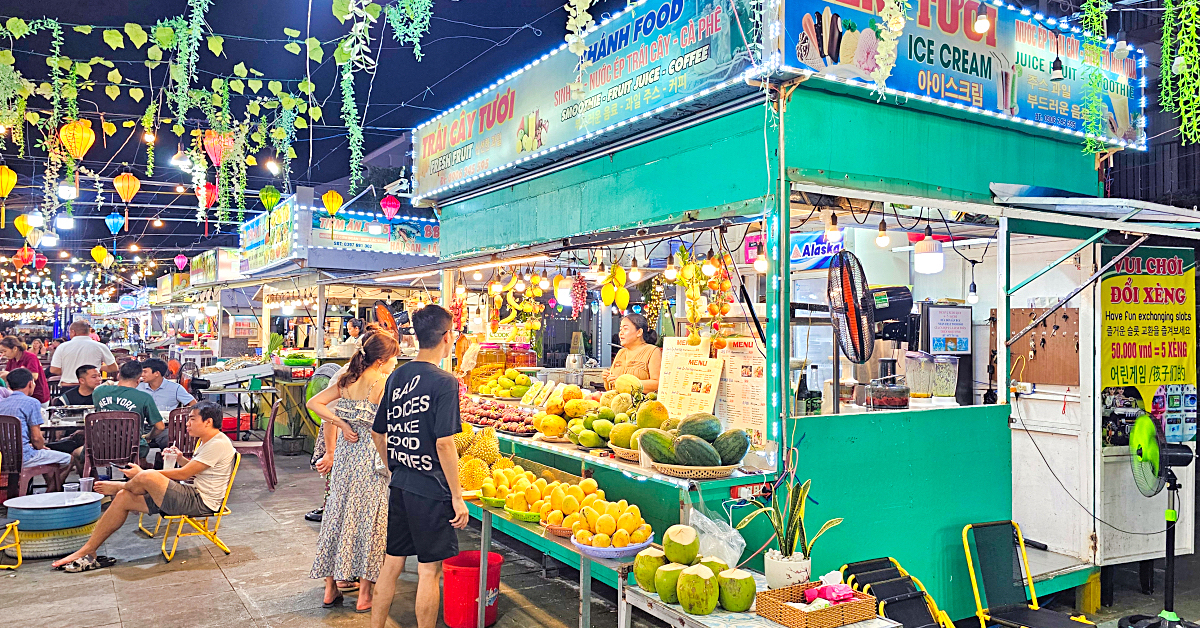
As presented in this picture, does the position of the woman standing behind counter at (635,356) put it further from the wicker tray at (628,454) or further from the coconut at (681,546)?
the coconut at (681,546)

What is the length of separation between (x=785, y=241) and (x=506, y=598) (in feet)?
11.2

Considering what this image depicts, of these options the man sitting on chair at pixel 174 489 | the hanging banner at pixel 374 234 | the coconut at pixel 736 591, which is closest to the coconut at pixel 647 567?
the coconut at pixel 736 591

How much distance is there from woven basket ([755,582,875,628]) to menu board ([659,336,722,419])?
5.71 feet

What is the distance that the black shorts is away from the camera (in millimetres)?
4461

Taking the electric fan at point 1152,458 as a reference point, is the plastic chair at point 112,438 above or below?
below

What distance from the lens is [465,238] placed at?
356 inches

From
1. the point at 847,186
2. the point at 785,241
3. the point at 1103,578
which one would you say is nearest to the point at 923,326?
the point at 1103,578

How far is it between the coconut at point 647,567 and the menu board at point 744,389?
1.13 m

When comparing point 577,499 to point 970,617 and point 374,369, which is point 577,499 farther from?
point 970,617

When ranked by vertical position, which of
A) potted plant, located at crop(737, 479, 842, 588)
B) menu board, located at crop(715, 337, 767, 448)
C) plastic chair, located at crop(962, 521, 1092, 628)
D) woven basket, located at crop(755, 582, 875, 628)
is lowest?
plastic chair, located at crop(962, 521, 1092, 628)

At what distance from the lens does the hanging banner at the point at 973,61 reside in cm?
447

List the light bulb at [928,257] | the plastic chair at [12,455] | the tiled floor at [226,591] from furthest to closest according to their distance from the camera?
1. the plastic chair at [12,455]
2. the light bulb at [928,257]
3. the tiled floor at [226,591]

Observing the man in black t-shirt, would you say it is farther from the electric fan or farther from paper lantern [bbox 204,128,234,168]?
paper lantern [bbox 204,128,234,168]

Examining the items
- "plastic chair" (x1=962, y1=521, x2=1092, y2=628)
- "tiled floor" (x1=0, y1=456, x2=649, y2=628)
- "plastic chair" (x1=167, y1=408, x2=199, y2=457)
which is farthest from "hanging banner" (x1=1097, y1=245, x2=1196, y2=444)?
"plastic chair" (x1=167, y1=408, x2=199, y2=457)
